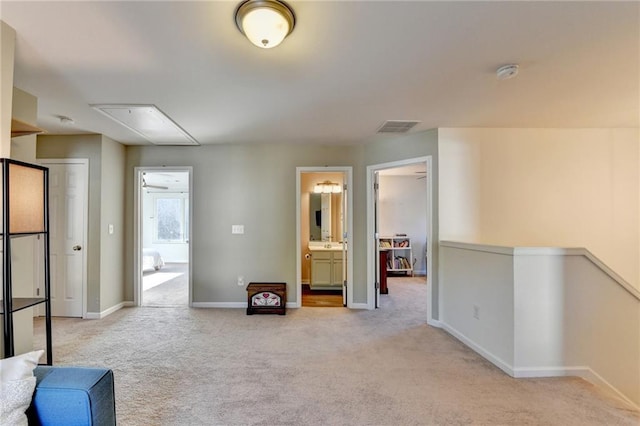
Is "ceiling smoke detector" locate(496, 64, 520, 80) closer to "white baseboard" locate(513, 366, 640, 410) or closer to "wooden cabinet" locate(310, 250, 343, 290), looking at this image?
"white baseboard" locate(513, 366, 640, 410)

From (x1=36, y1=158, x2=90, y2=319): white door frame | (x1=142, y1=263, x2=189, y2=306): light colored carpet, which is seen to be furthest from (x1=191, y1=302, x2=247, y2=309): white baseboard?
(x1=36, y1=158, x2=90, y2=319): white door frame

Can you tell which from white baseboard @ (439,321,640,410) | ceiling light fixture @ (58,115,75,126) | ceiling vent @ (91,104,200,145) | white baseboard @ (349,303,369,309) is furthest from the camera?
white baseboard @ (349,303,369,309)

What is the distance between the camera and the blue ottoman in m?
1.14

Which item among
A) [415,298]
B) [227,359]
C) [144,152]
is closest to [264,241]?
[227,359]

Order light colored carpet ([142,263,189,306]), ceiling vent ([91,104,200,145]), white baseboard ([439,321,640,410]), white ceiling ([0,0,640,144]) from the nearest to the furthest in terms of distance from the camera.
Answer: white ceiling ([0,0,640,144]) < white baseboard ([439,321,640,410]) < ceiling vent ([91,104,200,145]) < light colored carpet ([142,263,189,306])

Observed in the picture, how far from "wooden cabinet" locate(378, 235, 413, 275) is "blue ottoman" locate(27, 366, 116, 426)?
5979 millimetres

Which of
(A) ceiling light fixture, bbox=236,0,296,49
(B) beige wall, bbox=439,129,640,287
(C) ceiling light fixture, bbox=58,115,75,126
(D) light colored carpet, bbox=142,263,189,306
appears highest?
(C) ceiling light fixture, bbox=58,115,75,126

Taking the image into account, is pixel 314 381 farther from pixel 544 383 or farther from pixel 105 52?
pixel 105 52

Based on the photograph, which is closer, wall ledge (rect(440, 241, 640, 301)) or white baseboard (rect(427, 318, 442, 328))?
wall ledge (rect(440, 241, 640, 301))

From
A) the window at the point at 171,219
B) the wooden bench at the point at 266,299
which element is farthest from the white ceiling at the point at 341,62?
→ the window at the point at 171,219

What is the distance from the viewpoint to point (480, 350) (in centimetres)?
283

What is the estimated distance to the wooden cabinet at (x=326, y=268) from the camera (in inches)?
209

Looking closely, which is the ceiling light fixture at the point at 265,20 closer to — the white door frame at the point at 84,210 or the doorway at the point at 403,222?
the white door frame at the point at 84,210

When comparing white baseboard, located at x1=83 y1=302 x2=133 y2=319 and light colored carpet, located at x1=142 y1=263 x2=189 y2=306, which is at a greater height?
white baseboard, located at x1=83 y1=302 x2=133 y2=319
